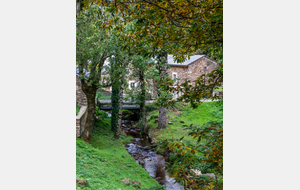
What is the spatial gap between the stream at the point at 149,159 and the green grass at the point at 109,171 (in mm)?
556

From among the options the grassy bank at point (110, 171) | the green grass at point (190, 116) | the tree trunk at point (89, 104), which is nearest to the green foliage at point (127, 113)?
the green grass at point (190, 116)

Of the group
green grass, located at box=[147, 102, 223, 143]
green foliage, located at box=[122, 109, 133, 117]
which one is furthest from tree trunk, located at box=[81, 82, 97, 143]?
green foliage, located at box=[122, 109, 133, 117]

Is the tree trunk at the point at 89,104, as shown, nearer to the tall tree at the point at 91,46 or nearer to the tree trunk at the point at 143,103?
the tall tree at the point at 91,46

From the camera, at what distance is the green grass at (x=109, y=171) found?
13.1ft

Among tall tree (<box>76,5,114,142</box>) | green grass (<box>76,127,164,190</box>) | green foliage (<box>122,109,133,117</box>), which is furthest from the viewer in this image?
green foliage (<box>122,109,133,117</box>)

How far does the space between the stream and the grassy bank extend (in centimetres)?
55

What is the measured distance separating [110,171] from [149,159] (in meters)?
2.49

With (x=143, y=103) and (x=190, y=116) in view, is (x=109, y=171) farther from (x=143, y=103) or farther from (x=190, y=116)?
(x=190, y=116)

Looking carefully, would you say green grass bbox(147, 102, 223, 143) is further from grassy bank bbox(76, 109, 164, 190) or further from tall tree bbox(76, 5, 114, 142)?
tall tree bbox(76, 5, 114, 142)

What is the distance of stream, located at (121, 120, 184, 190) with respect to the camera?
5508 millimetres
